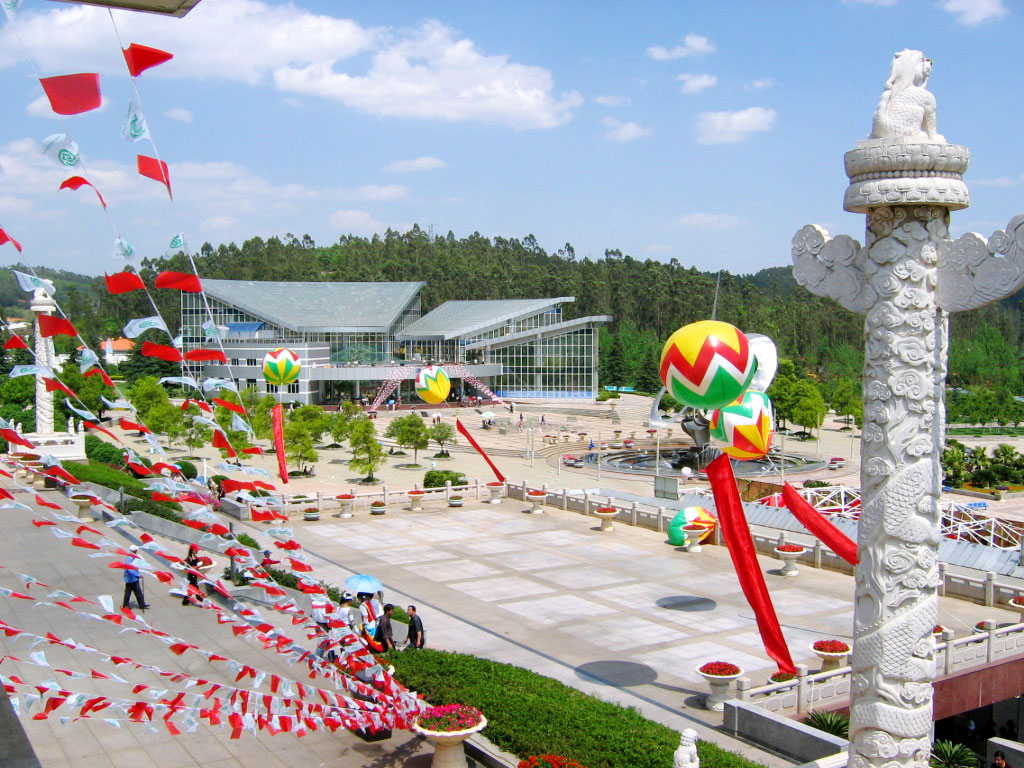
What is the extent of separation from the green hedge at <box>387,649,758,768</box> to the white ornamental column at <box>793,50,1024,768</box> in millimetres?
3422

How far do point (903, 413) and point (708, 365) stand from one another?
32.1 ft

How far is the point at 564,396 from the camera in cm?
8038

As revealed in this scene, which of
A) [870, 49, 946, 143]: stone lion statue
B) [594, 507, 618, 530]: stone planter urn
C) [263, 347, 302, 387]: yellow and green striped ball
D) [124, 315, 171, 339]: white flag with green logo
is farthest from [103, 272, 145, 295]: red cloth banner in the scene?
[263, 347, 302, 387]: yellow and green striped ball

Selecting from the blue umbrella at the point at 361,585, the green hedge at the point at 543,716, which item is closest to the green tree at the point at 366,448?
the green hedge at the point at 543,716

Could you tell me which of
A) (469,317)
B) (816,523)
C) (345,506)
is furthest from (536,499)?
(469,317)

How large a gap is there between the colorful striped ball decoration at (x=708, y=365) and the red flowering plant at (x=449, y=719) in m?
8.40

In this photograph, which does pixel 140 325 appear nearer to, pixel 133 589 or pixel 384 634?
pixel 384 634

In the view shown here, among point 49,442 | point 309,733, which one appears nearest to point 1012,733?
point 309,733

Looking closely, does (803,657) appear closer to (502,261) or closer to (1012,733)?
(1012,733)

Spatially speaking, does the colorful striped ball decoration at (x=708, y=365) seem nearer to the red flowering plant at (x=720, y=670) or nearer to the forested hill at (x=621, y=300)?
the red flowering plant at (x=720, y=670)

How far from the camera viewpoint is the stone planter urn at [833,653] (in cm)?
1569

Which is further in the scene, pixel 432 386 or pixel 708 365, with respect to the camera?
pixel 432 386

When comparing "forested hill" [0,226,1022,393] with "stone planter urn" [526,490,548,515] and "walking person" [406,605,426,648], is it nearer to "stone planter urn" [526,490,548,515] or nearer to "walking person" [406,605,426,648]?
"stone planter urn" [526,490,548,515]

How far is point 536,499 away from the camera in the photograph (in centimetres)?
3105
